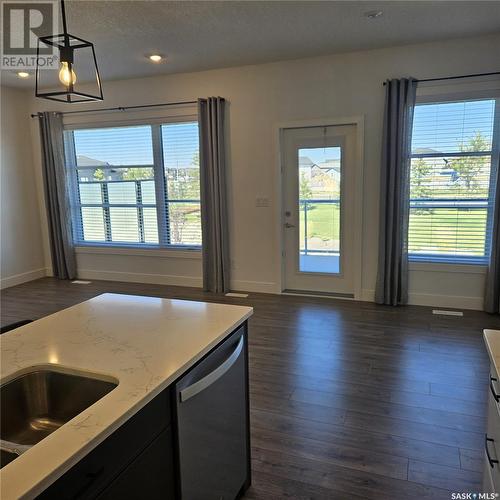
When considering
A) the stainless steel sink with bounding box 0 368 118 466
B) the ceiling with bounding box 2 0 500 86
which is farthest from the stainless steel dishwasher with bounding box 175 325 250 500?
the ceiling with bounding box 2 0 500 86

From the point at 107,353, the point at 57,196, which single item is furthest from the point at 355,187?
the point at 57,196

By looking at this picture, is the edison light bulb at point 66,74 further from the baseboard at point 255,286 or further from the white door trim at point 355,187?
the baseboard at point 255,286

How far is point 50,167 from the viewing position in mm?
6215

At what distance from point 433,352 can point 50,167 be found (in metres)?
5.81

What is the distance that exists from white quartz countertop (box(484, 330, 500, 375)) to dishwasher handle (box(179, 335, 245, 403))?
92 centimetres

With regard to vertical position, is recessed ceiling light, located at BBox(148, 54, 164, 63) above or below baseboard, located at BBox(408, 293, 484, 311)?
above

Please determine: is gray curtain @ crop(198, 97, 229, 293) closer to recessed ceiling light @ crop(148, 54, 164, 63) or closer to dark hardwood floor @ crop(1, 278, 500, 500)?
recessed ceiling light @ crop(148, 54, 164, 63)

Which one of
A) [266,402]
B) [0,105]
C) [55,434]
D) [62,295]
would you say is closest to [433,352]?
[266,402]

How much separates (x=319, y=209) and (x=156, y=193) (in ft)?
7.85

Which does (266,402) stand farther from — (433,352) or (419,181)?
(419,181)

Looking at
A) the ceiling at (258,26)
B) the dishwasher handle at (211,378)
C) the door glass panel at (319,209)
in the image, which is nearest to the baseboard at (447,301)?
the door glass panel at (319,209)

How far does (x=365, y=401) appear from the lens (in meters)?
2.74

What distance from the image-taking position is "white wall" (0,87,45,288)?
6000 millimetres

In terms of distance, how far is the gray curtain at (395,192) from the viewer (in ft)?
14.3
